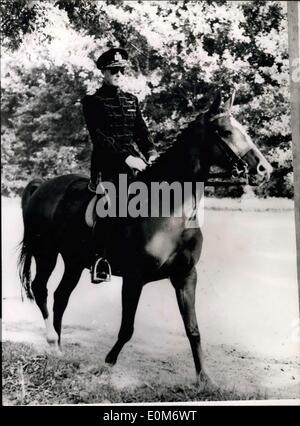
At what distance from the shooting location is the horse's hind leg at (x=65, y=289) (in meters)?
4.57

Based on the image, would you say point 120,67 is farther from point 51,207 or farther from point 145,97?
point 51,207

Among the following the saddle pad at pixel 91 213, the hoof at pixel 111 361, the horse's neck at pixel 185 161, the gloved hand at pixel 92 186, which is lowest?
the hoof at pixel 111 361

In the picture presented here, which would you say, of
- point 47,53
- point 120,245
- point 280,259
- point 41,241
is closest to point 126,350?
point 120,245

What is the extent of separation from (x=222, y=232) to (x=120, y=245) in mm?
877

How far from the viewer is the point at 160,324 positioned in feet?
14.5

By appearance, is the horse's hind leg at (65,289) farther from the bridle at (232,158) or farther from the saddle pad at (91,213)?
the bridle at (232,158)

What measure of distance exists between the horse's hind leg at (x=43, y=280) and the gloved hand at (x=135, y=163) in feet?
3.55

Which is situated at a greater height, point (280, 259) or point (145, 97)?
point (145, 97)

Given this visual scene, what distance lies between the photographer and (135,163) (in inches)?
170

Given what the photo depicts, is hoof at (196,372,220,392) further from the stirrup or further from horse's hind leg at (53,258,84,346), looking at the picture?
horse's hind leg at (53,258,84,346)

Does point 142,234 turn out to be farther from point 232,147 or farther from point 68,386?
point 68,386

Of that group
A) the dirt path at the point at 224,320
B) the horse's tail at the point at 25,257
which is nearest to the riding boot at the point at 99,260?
the dirt path at the point at 224,320

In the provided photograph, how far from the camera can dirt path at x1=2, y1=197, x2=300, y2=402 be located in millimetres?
4344

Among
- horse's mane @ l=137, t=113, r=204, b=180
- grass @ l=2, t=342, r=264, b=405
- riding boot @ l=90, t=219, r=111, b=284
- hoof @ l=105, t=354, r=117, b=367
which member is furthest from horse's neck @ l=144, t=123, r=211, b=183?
grass @ l=2, t=342, r=264, b=405
